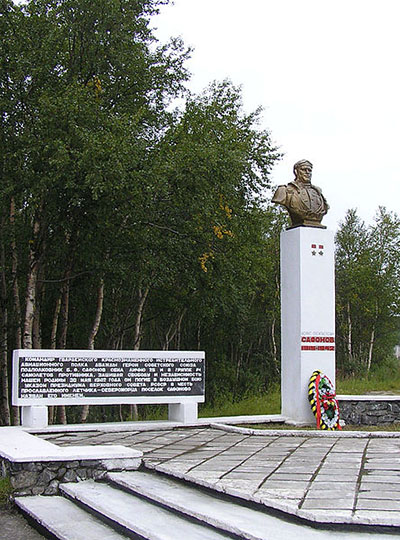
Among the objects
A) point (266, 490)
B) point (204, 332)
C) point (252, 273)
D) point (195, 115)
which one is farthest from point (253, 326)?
point (266, 490)

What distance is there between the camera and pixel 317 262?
434 inches

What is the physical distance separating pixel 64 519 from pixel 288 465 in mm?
2074

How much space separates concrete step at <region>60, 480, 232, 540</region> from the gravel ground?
0.45 meters

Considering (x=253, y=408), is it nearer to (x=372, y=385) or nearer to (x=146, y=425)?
(x=372, y=385)

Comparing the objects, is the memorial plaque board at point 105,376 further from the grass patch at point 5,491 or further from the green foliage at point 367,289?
the green foliage at point 367,289

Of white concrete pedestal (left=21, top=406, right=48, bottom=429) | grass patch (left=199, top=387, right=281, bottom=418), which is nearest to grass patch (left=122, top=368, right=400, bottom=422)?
grass patch (left=199, top=387, right=281, bottom=418)

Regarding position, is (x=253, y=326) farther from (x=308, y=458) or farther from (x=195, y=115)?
(x=308, y=458)

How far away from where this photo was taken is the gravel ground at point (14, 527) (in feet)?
18.1

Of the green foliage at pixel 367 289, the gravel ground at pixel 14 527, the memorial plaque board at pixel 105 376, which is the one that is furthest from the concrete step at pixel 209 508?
the green foliage at pixel 367 289

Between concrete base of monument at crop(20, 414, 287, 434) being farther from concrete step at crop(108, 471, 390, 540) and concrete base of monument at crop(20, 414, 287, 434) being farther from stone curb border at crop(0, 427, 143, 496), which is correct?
concrete step at crop(108, 471, 390, 540)

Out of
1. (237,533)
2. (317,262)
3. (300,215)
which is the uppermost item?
(300,215)

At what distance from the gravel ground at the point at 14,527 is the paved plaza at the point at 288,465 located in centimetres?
124

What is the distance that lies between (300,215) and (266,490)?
21.3ft

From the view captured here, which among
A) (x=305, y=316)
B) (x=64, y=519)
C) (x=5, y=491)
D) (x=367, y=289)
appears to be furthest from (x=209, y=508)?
(x=367, y=289)
